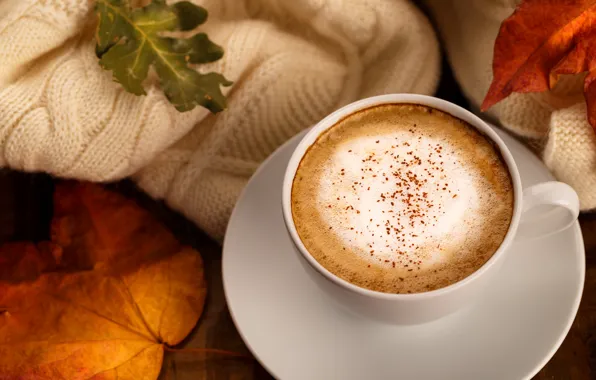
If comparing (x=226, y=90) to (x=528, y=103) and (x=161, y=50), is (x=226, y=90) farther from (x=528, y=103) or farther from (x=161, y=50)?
(x=528, y=103)

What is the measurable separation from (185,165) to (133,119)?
10 cm

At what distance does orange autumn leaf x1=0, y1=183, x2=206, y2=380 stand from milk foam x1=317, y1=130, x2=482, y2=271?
0.92ft

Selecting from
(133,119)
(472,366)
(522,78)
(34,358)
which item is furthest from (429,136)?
(34,358)

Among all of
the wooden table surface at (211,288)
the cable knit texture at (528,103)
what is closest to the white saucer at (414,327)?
the cable knit texture at (528,103)

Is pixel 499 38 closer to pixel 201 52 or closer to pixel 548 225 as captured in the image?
pixel 548 225

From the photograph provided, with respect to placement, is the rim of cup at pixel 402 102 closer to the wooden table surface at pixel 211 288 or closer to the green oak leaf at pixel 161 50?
the green oak leaf at pixel 161 50

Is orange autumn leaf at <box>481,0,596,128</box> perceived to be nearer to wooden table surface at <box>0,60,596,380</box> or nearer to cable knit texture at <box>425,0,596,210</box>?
cable knit texture at <box>425,0,596,210</box>

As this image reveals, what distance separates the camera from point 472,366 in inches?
26.0

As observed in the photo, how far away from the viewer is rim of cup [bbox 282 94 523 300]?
23.5 inches

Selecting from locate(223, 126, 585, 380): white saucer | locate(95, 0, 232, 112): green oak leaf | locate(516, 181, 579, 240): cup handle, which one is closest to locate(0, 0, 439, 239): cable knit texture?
locate(95, 0, 232, 112): green oak leaf

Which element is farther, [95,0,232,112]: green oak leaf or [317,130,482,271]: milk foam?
[95,0,232,112]: green oak leaf

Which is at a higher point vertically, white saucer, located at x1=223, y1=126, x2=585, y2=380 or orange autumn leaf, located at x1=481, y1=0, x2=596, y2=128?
orange autumn leaf, located at x1=481, y1=0, x2=596, y2=128

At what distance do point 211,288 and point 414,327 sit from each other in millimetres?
297

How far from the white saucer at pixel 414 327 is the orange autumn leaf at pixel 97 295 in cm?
15
